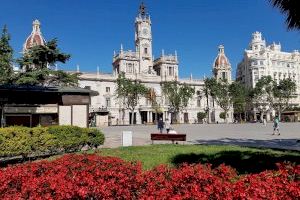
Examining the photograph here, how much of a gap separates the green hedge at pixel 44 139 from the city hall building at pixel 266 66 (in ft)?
267

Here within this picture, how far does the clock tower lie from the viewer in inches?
3359

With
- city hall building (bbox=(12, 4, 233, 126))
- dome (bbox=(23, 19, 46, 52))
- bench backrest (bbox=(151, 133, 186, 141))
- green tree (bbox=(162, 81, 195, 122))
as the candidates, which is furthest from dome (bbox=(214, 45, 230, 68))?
bench backrest (bbox=(151, 133, 186, 141))

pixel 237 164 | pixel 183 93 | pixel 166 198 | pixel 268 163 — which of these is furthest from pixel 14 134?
pixel 183 93

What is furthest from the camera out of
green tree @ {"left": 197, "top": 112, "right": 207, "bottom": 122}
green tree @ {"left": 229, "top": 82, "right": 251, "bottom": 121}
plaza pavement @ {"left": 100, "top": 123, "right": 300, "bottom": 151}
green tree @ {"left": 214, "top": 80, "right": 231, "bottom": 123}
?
green tree @ {"left": 197, "top": 112, "right": 207, "bottom": 122}

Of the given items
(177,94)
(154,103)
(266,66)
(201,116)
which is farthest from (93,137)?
(266,66)

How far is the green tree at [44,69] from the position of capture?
31875 millimetres

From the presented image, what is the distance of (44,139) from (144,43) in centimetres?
7398

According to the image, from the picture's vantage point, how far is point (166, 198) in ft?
14.5

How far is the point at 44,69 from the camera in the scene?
32531mm

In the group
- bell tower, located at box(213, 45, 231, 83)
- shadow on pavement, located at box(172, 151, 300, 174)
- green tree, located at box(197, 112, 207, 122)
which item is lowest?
shadow on pavement, located at box(172, 151, 300, 174)

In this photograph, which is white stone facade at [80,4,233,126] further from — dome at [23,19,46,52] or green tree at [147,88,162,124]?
dome at [23,19,46,52]

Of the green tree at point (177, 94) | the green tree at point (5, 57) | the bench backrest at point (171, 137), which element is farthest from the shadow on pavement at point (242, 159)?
the green tree at point (177, 94)

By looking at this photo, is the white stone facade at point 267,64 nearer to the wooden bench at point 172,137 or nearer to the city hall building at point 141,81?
the city hall building at point 141,81

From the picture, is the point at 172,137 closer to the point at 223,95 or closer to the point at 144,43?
the point at 223,95
